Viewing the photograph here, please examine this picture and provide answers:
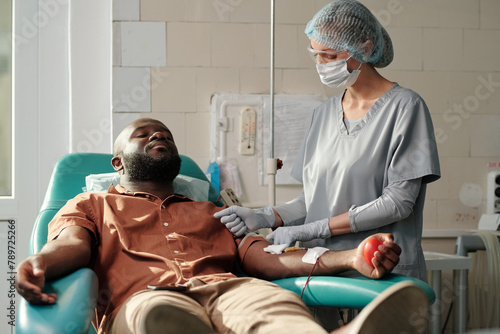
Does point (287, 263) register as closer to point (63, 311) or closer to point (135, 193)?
point (135, 193)

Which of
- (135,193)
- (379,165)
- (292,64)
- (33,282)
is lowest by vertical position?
(33,282)

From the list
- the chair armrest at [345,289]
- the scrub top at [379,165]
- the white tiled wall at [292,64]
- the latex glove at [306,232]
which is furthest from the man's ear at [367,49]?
the white tiled wall at [292,64]

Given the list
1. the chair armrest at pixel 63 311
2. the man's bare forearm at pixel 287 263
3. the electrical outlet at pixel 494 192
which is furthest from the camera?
the electrical outlet at pixel 494 192

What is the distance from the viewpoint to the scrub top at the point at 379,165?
67.4 inches

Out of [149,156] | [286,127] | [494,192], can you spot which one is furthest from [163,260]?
[494,192]

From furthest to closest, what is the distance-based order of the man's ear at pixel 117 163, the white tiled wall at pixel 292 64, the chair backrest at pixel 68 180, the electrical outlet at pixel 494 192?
the electrical outlet at pixel 494 192 < the white tiled wall at pixel 292 64 < the man's ear at pixel 117 163 < the chair backrest at pixel 68 180

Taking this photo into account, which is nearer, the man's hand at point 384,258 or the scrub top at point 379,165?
the man's hand at point 384,258

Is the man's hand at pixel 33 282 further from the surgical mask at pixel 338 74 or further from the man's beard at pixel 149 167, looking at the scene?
the surgical mask at pixel 338 74

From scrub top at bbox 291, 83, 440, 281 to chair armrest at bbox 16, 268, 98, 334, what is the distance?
2.62 ft

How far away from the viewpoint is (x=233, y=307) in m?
1.47

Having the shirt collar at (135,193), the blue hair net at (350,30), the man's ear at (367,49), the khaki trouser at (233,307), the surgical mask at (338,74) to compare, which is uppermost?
the blue hair net at (350,30)

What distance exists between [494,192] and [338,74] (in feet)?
5.18

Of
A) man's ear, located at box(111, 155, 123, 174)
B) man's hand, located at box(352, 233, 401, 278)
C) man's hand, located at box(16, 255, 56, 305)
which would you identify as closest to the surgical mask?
man's hand, located at box(352, 233, 401, 278)

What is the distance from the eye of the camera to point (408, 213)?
5.53 ft
